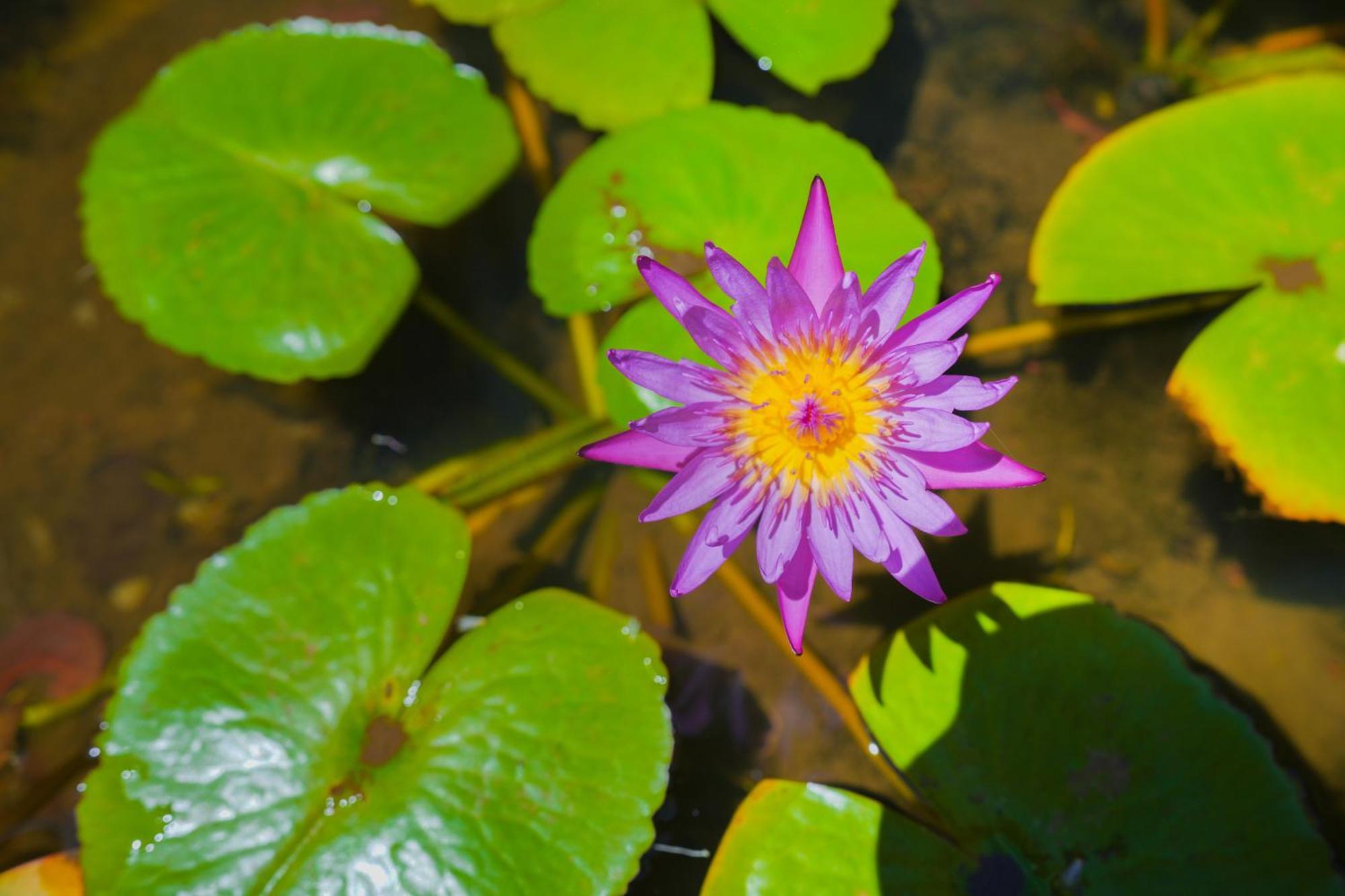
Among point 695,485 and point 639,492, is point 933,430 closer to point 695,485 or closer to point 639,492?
point 695,485

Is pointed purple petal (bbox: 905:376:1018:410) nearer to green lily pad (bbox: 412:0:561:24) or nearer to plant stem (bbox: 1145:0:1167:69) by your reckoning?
green lily pad (bbox: 412:0:561:24)

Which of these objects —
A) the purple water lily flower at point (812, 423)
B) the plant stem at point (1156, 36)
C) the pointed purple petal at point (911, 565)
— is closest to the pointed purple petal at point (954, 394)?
the purple water lily flower at point (812, 423)

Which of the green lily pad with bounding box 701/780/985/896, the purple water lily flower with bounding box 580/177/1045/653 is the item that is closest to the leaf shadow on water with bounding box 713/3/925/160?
the purple water lily flower with bounding box 580/177/1045/653

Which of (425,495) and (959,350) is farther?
(425,495)

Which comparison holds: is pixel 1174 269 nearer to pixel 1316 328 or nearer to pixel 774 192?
pixel 1316 328

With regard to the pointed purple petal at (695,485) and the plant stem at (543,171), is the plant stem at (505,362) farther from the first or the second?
the pointed purple petal at (695,485)

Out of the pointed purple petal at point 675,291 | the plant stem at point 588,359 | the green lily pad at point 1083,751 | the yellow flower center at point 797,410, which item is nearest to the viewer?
the pointed purple petal at point 675,291

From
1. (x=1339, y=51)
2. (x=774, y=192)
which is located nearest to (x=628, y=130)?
(x=774, y=192)
